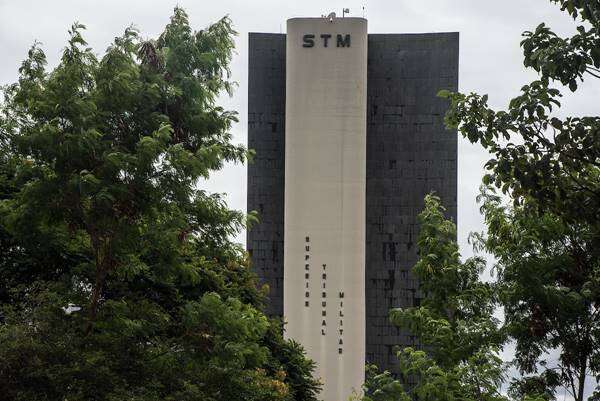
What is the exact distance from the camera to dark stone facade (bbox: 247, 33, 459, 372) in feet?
233

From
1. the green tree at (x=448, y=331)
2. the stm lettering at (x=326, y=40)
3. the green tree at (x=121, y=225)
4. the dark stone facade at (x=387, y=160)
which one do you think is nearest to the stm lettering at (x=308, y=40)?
the stm lettering at (x=326, y=40)

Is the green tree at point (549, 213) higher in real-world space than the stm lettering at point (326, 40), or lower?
lower

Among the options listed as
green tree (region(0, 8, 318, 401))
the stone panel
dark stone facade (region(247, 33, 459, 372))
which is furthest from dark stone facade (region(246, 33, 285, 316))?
green tree (region(0, 8, 318, 401))

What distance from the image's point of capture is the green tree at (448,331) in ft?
80.5

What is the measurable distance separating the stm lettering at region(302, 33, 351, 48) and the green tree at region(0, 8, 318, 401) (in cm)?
3704

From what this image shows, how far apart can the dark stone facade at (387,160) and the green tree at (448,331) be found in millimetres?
42181

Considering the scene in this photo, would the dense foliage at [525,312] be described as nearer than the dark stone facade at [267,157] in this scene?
Yes

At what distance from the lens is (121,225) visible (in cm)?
2541

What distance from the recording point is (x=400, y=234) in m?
71.7

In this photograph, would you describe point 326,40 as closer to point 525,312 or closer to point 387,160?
point 387,160

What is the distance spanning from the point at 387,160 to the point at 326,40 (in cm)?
913

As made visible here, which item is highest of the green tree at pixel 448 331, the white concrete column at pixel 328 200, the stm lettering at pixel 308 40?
the stm lettering at pixel 308 40

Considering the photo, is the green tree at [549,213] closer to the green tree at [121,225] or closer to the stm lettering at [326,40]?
the green tree at [121,225]

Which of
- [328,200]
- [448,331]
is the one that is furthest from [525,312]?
[328,200]
